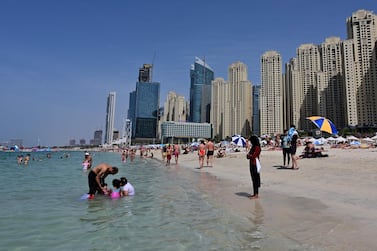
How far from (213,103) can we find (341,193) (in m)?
164

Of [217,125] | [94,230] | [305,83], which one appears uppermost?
[305,83]

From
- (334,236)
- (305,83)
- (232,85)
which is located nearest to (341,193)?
(334,236)

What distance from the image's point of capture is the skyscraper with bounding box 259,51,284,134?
377 ft

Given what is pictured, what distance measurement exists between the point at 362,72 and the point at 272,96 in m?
37.4

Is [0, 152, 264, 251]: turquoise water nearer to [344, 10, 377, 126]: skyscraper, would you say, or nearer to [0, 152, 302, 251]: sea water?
[0, 152, 302, 251]: sea water

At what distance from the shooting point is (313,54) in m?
111

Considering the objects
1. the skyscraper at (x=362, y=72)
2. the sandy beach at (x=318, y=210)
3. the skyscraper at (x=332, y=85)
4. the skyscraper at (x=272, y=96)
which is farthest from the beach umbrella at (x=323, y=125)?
the skyscraper at (x=272, y=96)

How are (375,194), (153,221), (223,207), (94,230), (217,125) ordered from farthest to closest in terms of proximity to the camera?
(217,125)
(375,194)
(223,207)
(153,221)
(94,230)

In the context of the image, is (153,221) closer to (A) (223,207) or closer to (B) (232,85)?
(A) (223,207)

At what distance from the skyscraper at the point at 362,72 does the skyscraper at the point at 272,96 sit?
3104 centimetres

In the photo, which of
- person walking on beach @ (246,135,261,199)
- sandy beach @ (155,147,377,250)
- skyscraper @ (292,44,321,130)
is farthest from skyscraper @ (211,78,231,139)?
person walking on beach @ (246,135,261,199)

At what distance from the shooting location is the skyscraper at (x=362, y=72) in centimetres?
8269

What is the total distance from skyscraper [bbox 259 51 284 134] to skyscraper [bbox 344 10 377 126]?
31037 mm

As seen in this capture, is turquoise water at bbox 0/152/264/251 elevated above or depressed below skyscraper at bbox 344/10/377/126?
below
